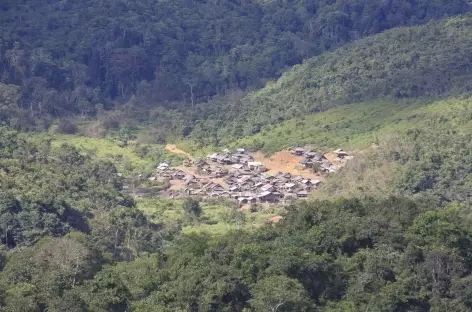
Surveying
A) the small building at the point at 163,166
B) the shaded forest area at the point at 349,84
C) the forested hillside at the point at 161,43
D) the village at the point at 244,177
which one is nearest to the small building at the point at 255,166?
the village at the point at 244,177

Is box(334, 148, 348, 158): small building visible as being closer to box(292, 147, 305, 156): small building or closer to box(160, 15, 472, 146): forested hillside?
box(292, 147, 305, 156): small building

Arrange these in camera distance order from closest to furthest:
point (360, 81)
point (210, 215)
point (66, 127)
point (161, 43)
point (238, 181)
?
point (210, 215)
point (238, 181)
point (66, 127)
point (360, 81)
point (161, 43)

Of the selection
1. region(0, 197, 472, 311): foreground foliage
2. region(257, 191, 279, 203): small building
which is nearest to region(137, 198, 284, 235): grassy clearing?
region(257, 191, 279, 203): small building

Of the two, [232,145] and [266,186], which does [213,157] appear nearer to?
[232,145]

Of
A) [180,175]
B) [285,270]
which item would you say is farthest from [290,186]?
[285,270]

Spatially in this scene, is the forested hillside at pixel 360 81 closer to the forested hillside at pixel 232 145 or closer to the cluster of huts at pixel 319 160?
the forested hillside at pixel 232 145

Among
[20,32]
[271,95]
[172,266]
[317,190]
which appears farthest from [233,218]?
[20,32]

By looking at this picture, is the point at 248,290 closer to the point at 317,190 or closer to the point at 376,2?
the point at 317,190
